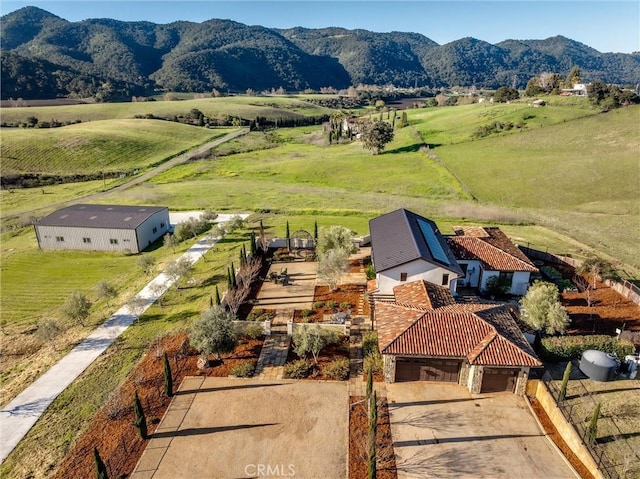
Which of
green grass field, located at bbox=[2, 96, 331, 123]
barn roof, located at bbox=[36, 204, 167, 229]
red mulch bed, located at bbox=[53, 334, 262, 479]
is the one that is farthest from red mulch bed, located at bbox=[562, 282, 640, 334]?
green grass field, located at bbox=[2, 96, 331, 123]

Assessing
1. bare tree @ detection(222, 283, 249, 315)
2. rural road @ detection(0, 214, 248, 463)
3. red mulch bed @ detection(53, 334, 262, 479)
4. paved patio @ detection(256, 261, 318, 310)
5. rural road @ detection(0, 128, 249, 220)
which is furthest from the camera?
rural road @ detection(0, 128, 249, 220)

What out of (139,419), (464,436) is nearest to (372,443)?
(464,436)

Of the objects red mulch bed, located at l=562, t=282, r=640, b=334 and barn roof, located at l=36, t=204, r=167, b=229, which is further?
barn roof, located at l=36, t=204, r=167, b=229

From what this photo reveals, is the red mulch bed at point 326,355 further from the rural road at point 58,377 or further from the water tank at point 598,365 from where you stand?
the water tank at point 598,365

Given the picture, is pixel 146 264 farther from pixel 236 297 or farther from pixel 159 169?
pixel 159 169

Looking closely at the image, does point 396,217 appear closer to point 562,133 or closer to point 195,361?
point 195,361

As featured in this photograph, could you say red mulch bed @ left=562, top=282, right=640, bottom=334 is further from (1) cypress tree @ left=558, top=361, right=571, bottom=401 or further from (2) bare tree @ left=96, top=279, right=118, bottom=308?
(2) bare tree @ left=96, top=279, right=118, bottom=308

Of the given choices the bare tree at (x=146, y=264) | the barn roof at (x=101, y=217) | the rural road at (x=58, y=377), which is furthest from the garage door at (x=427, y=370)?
the barn roof at (x=101, y=217)
